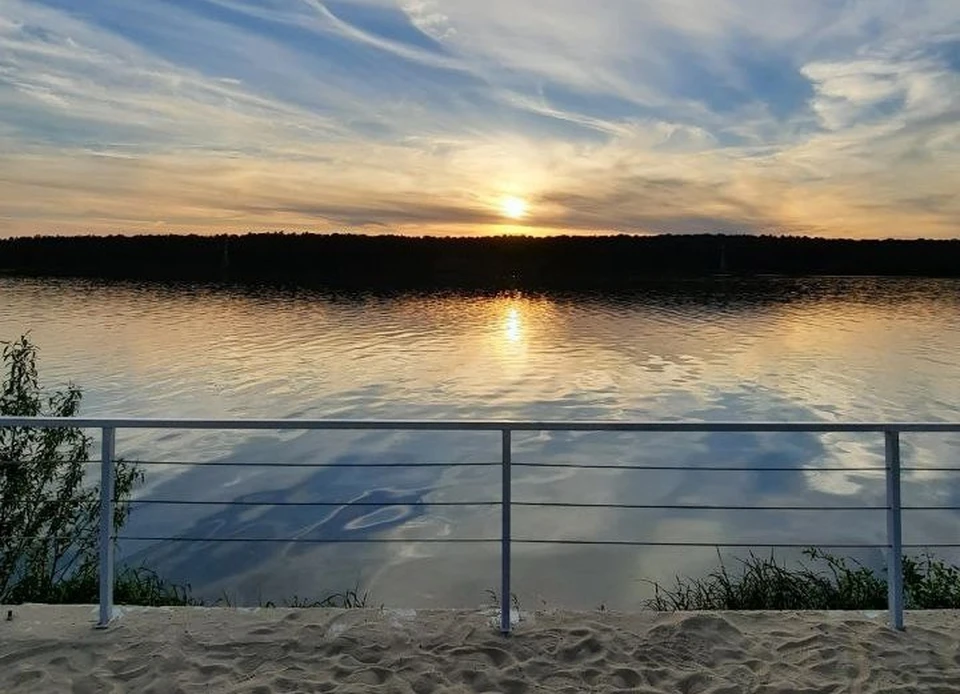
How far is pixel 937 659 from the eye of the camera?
2.97 m

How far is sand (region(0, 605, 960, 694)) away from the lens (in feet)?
9.20

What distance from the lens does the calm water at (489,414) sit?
783cm

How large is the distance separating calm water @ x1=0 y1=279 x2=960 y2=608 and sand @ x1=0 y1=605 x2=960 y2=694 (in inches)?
39.2

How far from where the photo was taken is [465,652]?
3.04 meters

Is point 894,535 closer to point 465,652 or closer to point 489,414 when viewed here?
point 465,652

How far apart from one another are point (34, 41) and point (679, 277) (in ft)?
199

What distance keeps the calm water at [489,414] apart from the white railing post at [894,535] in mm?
610

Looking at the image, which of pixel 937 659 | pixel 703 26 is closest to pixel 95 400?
pixel 703 26

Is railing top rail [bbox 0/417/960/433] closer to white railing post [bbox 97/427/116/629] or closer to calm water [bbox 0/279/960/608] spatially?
white railing post [bbox 97/427/116/629]

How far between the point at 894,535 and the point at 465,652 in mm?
1764

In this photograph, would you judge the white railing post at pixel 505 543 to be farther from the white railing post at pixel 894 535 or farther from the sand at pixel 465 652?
the white railing post at pixel 894 535

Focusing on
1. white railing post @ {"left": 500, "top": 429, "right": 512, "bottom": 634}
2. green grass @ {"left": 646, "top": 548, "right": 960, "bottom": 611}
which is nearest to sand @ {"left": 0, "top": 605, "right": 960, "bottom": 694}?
white railing post @ {"left": 500, "top": 429, "right": 512, "bottom": 634}

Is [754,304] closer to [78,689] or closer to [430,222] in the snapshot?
[430,222]

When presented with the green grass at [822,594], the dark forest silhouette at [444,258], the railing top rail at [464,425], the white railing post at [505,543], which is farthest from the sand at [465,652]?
the dark forest silhouette at [444,258]
